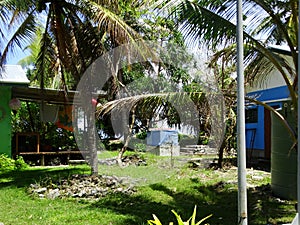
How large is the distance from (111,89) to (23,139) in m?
5.41

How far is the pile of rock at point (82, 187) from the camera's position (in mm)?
7699

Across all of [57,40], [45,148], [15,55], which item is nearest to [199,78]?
[57,40]

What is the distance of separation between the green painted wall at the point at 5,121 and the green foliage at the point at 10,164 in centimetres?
42

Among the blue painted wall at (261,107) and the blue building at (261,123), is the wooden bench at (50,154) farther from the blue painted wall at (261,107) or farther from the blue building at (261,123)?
the blue painted wall at (261,107)

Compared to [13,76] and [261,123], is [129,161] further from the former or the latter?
[13,76]

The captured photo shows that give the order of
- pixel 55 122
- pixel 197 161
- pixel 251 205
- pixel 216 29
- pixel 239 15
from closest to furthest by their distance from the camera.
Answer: pixel 239 15 → pixel 216 29 → pixel 251 205 → pixel 197 161 → pixel 55 122

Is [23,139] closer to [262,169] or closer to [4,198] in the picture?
[4,198]

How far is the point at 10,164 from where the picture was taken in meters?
12.1

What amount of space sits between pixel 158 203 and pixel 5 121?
7.86 meters

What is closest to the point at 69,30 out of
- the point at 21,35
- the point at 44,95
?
the point at 21,35

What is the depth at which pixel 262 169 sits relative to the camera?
1105 centimetres

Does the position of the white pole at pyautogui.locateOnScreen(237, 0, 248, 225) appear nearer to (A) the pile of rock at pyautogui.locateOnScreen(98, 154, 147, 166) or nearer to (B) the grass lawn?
(B) the grass lawn

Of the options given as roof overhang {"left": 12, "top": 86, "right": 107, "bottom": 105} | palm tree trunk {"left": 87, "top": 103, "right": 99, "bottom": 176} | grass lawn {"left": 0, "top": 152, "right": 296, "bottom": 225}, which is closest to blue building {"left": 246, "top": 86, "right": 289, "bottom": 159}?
grass lawn {"left": 0, "top": 152, "right": 296, "bottom": 225}

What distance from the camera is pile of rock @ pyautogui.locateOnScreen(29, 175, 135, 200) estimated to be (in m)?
7.70
